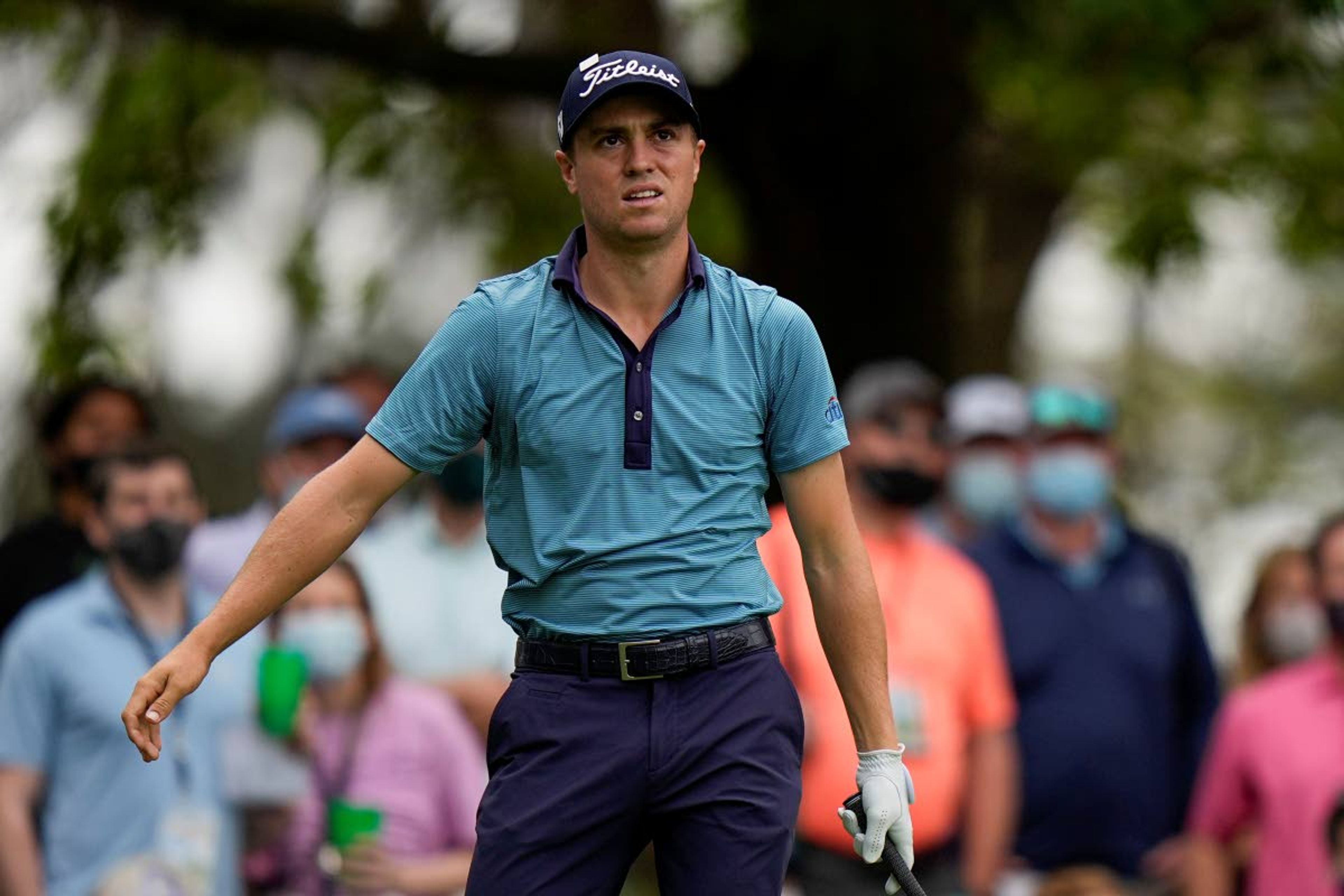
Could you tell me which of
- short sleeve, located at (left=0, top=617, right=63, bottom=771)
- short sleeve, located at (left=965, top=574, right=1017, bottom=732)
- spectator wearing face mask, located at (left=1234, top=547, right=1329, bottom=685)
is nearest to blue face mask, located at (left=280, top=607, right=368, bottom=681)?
short sleeve, located at (left=0, top=617, right=63, bottom=771)

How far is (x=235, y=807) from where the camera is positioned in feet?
24.3

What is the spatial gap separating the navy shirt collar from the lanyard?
2955mm

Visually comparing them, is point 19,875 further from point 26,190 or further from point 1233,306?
point 1233,306

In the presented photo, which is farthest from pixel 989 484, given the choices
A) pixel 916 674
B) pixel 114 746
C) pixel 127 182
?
pixel 127 182

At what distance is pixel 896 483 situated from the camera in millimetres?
8086

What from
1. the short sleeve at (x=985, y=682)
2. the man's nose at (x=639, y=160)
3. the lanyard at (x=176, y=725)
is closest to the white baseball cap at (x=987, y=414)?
the short sleeve at (x=985, y=682)

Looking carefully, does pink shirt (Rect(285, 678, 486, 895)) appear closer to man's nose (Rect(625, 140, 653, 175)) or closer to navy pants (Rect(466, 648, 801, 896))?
navy pants (Rect(466, 648, 801, 896))

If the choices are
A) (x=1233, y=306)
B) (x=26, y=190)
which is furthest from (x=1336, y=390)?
(x=26, y=190)

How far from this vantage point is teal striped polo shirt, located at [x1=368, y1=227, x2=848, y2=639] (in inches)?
185

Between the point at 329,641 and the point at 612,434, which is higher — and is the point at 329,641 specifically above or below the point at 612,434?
below

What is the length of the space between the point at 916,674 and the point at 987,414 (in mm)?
2110

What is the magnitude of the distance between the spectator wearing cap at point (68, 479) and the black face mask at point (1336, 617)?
408cm

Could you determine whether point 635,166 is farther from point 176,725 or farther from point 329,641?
point 176,725

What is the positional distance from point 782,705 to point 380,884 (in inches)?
105
